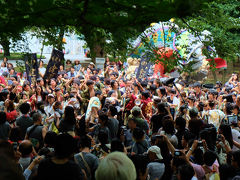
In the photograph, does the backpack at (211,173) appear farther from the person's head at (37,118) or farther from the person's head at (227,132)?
the person's head at (37,118)

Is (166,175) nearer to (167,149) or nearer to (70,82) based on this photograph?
(167,149)

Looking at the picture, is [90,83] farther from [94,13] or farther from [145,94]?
[94,13]

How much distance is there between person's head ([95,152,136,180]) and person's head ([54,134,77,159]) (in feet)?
2.87

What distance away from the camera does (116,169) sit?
10.2 ft

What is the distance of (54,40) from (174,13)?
4.70 m

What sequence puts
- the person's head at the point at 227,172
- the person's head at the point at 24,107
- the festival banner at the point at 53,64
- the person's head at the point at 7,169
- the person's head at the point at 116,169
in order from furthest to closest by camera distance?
the festival banner at the point at 53,64 → the person's head at the point at 24,107 → the person's head at the point at 227,172 → the person's head at the point at 116,169 → the person's head at the point at 7,169

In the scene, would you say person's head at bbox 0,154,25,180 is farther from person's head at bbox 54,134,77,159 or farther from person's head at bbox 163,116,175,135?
person's head at bbox 163,116,175,135

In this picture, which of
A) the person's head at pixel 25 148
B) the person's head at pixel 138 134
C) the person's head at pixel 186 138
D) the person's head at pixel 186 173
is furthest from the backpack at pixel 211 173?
the person's head at pixel 25 148

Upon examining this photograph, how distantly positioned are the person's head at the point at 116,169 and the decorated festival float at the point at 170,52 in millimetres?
4575

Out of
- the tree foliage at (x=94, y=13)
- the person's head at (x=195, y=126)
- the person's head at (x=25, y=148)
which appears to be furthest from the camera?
the person's head at (x=195, y=126)

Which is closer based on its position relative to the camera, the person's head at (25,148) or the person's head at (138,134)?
the person's head at (25,148)

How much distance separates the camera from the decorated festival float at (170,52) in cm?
785

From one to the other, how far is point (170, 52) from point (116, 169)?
10104 mm

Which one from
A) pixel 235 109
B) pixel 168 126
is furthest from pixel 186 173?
pixel 235 109
